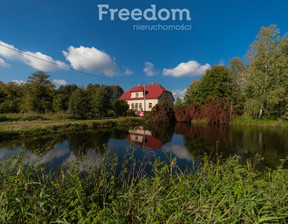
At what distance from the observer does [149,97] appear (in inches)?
1109

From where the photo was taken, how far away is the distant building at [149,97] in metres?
27.8

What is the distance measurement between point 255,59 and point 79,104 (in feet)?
78.8

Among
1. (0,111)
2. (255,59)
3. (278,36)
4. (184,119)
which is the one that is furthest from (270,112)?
(0,111)

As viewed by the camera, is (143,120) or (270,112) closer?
(270,112)

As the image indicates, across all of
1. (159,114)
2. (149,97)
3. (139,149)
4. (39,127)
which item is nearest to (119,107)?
(159,114)

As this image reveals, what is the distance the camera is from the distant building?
2781 cm

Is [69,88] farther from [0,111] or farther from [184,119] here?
[184,119]

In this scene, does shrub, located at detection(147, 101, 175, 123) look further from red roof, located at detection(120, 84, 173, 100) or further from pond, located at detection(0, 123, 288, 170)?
pond, located at detection(0, 123, 288, 170)

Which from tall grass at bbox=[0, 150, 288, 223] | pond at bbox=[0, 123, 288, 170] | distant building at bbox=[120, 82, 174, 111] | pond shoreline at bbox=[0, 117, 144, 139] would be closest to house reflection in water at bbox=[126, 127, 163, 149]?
pond at bbox=[0, 123, 288, 170]

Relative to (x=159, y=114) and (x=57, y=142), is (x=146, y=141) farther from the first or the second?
(x=159, y=114)

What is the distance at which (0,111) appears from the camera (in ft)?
59.7

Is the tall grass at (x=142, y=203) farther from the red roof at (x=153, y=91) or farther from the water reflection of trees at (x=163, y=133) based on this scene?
the red roof at (x=153, y=91)

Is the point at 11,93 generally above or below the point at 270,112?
above

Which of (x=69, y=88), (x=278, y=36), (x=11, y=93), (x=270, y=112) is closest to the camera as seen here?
(x=278, y=36)
